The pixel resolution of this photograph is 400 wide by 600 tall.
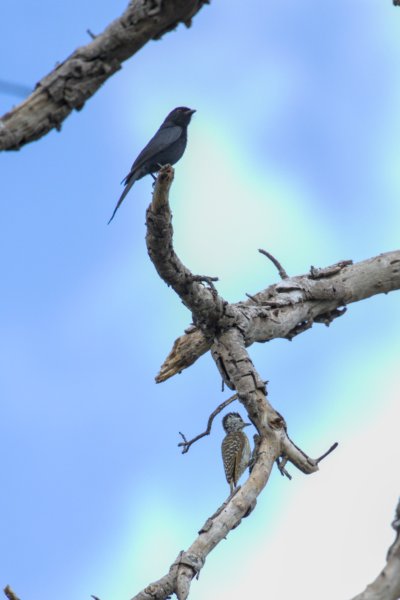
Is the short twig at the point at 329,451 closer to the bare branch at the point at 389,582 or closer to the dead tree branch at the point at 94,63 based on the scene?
the bare branch at the point at 389,582

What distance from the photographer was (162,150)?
28.6 feet

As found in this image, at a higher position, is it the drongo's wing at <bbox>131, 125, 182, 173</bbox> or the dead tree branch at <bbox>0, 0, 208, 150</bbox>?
the drongo's wing at <bbox>131, 125, 182, 173</bbox>

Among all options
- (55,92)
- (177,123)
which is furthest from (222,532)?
(177,123)

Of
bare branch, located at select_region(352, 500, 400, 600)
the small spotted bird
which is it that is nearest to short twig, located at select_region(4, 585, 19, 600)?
bare branch, located at select_region(352, 500, 400, 600)

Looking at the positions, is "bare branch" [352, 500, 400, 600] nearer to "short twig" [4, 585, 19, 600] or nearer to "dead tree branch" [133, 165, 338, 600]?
"short twig" [4, 585, 19, 600]

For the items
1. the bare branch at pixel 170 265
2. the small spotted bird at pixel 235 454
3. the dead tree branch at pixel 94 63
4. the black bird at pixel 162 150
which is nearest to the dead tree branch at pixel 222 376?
the bare branch at pixel 170 265

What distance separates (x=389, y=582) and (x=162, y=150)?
20.2 ft

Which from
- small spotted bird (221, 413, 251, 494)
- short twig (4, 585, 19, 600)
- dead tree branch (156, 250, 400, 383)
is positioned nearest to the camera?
short twig (4, 585, 19, 600)

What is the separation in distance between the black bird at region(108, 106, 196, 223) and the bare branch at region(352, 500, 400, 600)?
5071 mm

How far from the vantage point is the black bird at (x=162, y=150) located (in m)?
8.40

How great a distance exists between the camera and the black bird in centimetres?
840

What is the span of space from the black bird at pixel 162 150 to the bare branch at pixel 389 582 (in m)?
5.07

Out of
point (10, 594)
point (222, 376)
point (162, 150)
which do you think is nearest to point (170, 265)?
point (222, 376)

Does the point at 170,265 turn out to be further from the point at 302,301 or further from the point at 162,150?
the point at 162,150
